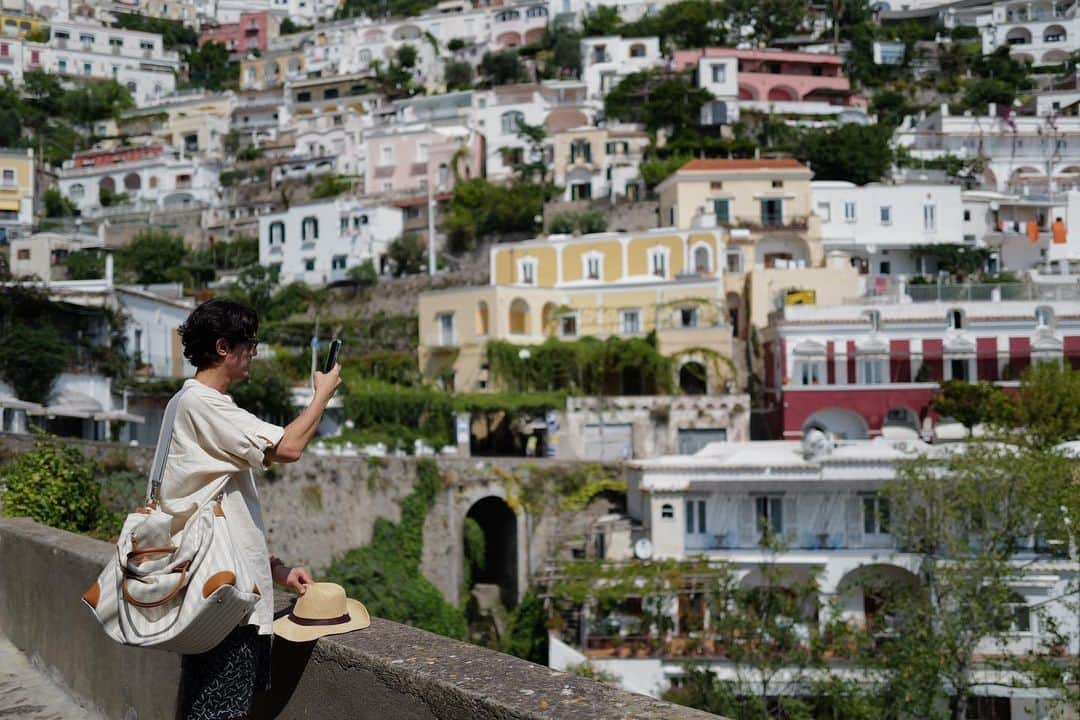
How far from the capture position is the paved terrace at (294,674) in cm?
343

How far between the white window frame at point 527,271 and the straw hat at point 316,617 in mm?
42457

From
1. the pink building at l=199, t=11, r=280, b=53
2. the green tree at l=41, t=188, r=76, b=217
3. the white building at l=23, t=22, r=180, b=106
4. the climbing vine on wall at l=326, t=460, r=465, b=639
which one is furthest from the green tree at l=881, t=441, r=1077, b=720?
the pink building at l=199, t=11, r=280, b=53

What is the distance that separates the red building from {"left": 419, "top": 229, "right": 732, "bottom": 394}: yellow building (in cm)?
292

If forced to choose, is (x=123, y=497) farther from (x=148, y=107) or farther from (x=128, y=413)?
(x=148, y=107)

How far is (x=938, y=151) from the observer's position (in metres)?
62.5

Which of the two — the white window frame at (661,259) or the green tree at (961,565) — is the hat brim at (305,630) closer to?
the green tree at (961,565)

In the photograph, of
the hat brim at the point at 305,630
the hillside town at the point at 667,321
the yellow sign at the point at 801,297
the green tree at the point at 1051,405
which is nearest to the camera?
the hat brim at the point at 305,630

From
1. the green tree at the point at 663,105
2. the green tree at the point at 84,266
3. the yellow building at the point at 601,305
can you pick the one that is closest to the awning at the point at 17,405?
the yellow building at the point at 601,305

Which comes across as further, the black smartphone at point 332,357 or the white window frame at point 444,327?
the white window frame at point 444,327

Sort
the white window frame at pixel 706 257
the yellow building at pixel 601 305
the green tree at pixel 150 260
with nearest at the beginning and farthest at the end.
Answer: the yellow building at pixel 601 305, the white window frame at pixel 706 257, the green tree at pixel 150 260

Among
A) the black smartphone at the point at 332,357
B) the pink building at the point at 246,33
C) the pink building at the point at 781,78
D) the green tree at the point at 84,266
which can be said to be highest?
the pink building at the point at 246,33

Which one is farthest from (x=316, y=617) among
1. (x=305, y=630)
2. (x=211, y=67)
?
(x=211, y=67)

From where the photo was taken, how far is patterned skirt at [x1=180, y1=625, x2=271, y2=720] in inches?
155

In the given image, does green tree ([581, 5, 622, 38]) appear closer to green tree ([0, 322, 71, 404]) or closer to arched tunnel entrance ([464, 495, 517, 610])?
arched tunnel entrance ([464, 495, 517, 610])
